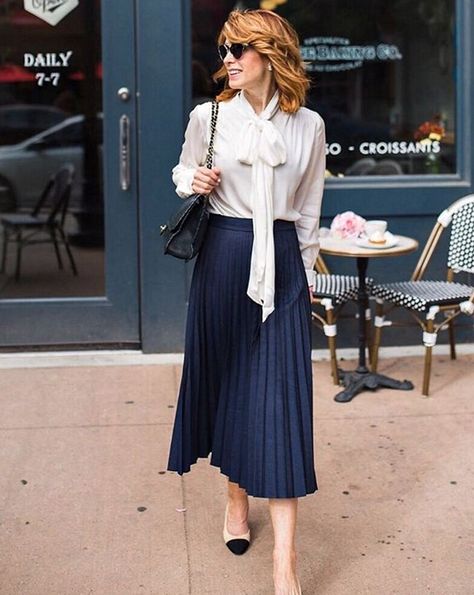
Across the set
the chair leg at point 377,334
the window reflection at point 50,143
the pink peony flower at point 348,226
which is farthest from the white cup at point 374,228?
the window reflection at point 50,143

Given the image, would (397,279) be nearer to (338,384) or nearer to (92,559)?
(338,384)

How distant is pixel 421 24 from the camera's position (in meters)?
6.77

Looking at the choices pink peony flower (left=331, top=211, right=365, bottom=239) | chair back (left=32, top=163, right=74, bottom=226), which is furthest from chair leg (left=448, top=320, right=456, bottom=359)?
chair back (left=32, top=163, right=74, bottom=226)

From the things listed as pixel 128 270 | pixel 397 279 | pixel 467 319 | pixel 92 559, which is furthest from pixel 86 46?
pixel 92 559

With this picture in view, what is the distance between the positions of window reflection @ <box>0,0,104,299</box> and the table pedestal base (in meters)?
1.58

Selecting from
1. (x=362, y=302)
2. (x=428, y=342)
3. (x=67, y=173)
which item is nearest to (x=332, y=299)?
(x=362, y=302)

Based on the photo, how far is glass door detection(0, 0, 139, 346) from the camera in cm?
655

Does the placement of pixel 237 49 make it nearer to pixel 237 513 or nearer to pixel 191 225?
pixel 191 225

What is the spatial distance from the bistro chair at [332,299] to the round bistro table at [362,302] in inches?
2.8

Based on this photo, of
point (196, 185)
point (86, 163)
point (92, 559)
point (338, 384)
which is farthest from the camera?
point (86, 163)

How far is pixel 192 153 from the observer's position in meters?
4.03

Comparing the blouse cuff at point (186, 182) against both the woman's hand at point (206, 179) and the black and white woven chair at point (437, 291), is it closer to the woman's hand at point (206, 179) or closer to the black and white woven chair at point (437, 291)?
the woman's hand at point (206, 179)

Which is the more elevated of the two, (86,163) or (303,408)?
(86,163)

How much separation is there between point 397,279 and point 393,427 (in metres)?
1.41
